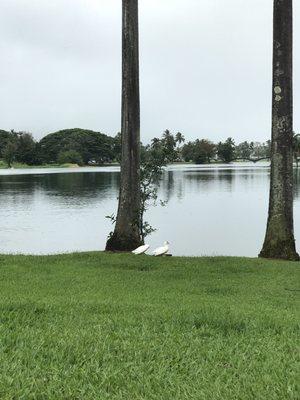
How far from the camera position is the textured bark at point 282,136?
11.7 m

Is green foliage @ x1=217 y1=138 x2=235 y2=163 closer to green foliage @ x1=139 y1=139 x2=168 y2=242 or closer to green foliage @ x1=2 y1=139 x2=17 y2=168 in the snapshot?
green foliage @ x1=2 y1=139 x2=17 y2=168

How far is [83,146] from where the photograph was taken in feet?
514

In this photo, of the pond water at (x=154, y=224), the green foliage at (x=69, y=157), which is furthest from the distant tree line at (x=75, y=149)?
the pond water at (x=154, y=224)

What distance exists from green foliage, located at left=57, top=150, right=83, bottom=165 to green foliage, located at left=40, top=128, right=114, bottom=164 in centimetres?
343

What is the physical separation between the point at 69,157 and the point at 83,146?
33.3 ft

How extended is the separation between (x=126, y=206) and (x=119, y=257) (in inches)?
70.6

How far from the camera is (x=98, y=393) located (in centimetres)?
332

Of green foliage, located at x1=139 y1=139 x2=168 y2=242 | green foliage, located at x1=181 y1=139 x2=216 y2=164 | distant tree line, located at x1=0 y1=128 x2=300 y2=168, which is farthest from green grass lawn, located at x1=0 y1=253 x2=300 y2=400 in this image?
green foliage, located at x1=181 y1=139 x2=216 y2=164

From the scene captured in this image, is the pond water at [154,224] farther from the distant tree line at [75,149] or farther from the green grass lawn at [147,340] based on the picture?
the distant tree line at [75,149]

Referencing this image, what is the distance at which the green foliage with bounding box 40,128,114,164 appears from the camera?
155000 millimetres

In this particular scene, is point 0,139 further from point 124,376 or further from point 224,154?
point 124,376

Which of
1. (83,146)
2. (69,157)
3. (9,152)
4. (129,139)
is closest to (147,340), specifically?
(129,139)

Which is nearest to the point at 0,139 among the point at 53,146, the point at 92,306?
the point at 53,146

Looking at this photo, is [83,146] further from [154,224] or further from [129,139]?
[129,139]
